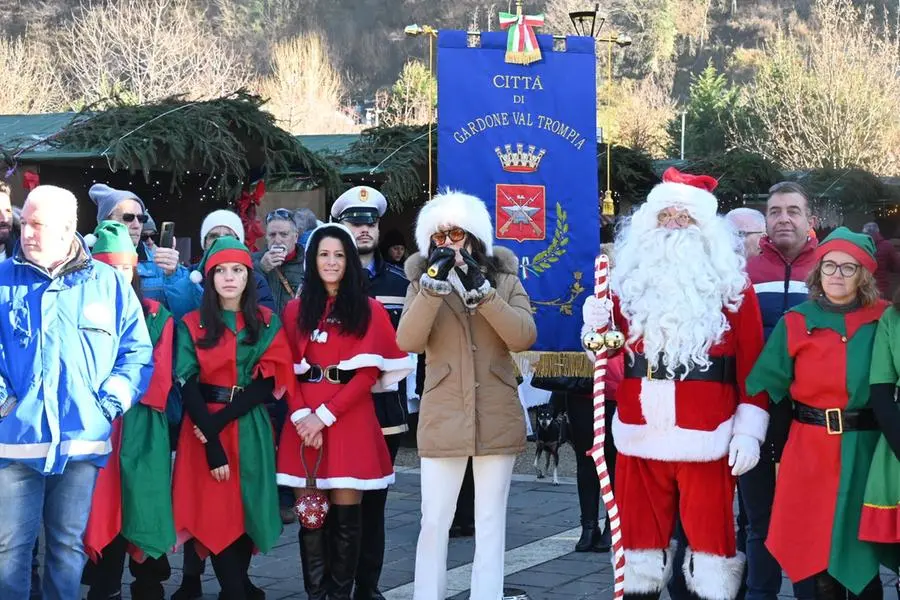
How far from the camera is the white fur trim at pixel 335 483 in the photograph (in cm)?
567

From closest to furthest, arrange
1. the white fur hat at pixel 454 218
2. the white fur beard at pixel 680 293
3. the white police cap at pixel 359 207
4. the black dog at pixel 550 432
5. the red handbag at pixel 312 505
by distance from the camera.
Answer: the white fur beard at pixel 680 293 < the white fur hat at pixel 454 218 < the red handbag at pixel 312 505 < the white police cap at pixel 359 207 < the black dog at pixel 550 432

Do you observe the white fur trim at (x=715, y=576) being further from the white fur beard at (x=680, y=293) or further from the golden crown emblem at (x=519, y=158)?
the golden crown emblem at (x=519, y=158)

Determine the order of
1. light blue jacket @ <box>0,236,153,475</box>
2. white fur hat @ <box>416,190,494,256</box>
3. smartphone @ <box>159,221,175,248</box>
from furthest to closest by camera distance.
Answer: smartphone @ <box>159,221,175,248</box> < white fur hat @ <box>416,190,494,256</box> < light blue jacket @ <box>0,236,153,475</box>

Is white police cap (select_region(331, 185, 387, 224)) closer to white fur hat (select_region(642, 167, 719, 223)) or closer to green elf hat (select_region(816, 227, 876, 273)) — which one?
white fur hat (select_region(642, 167, 719, 223))

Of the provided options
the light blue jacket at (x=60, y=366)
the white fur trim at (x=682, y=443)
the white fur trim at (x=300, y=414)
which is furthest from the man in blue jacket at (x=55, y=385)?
the white fur trim at (x=682, y=443)

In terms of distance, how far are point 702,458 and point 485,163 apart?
2152 millimetres

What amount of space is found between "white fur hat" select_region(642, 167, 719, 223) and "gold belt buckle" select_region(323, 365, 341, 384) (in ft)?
5.22

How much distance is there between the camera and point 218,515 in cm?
573

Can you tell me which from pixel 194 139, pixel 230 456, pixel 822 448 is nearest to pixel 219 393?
pixel 230 456

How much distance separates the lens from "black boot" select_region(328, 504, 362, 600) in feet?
18.6

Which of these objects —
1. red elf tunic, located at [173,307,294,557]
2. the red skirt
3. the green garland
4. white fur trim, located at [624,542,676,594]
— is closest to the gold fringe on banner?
the red skirt

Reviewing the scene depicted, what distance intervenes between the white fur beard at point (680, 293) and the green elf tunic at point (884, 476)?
597 millimetres

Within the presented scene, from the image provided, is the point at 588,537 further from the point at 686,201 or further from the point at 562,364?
the point at 686,201

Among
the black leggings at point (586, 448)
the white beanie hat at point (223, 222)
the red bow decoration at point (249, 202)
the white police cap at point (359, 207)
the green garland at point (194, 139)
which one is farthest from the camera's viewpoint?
the red bow decoration at point (249, 202)
